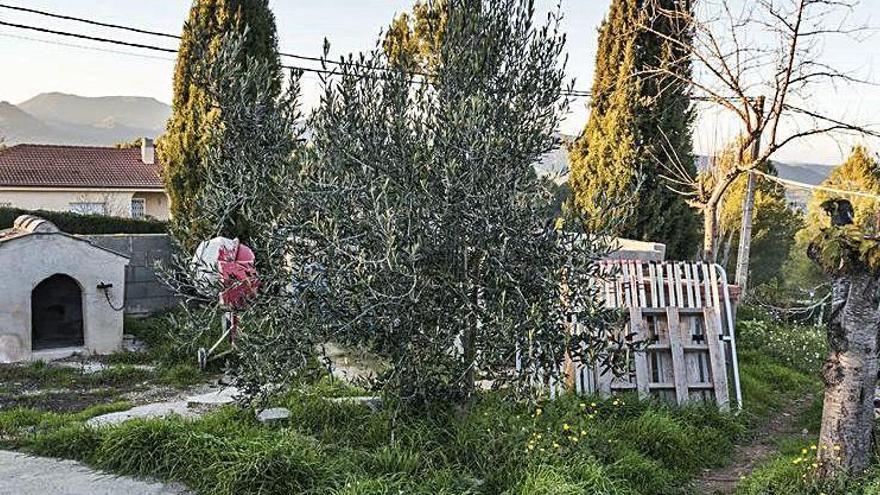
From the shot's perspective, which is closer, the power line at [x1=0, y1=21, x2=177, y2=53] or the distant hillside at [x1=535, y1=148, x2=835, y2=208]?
the distant hillside at [x1=535, y1=148, x2=835, y2=208]

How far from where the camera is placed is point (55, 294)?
351 inches

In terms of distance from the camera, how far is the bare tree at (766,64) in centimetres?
759

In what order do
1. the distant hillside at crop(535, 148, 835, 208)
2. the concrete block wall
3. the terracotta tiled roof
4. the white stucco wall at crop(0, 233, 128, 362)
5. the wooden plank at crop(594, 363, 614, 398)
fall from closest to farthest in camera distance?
the distant hillside at crop(535, 148, 835, 208), the wooden plank at crop(594, 363, 614, 398), the white stucco wall at crop(0, 233, 128, 362), the concrete block wall, the terracotta tiled roof

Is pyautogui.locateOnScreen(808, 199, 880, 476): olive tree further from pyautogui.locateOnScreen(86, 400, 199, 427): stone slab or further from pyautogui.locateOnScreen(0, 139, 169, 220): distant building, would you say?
pyautogui.locateOnScreen(0, 139, 169, 220): distant building

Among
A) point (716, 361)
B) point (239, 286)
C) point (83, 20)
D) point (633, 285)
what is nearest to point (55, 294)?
point (83, 20)

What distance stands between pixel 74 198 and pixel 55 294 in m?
14.1

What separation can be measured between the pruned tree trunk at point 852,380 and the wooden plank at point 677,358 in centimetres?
172

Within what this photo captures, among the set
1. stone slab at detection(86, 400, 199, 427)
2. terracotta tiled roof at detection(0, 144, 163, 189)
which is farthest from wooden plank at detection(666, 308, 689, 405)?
terracotta tiled roof at detection(0, 144, 163, 189)

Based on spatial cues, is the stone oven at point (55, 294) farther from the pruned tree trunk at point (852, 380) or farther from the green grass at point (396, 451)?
the pruned tree trunk at point (852, 380)

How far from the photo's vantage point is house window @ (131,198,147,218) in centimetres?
2241

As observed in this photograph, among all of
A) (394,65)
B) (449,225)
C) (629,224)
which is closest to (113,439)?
(449,225)

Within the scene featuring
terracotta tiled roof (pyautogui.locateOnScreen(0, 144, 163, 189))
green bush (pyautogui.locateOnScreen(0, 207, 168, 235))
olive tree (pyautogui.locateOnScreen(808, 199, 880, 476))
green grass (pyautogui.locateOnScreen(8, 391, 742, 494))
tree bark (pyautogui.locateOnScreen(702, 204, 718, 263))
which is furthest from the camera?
terracotta tiled roof (pyautogui.locateOnScreen(0, 144, 163, 189))

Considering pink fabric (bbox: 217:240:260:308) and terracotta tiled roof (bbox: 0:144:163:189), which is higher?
terracotta tiled roof (bbox: 0:144:163:189)

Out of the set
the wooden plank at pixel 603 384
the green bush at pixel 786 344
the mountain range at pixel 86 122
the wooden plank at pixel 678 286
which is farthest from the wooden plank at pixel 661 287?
the mountain range at pixel 86 122
